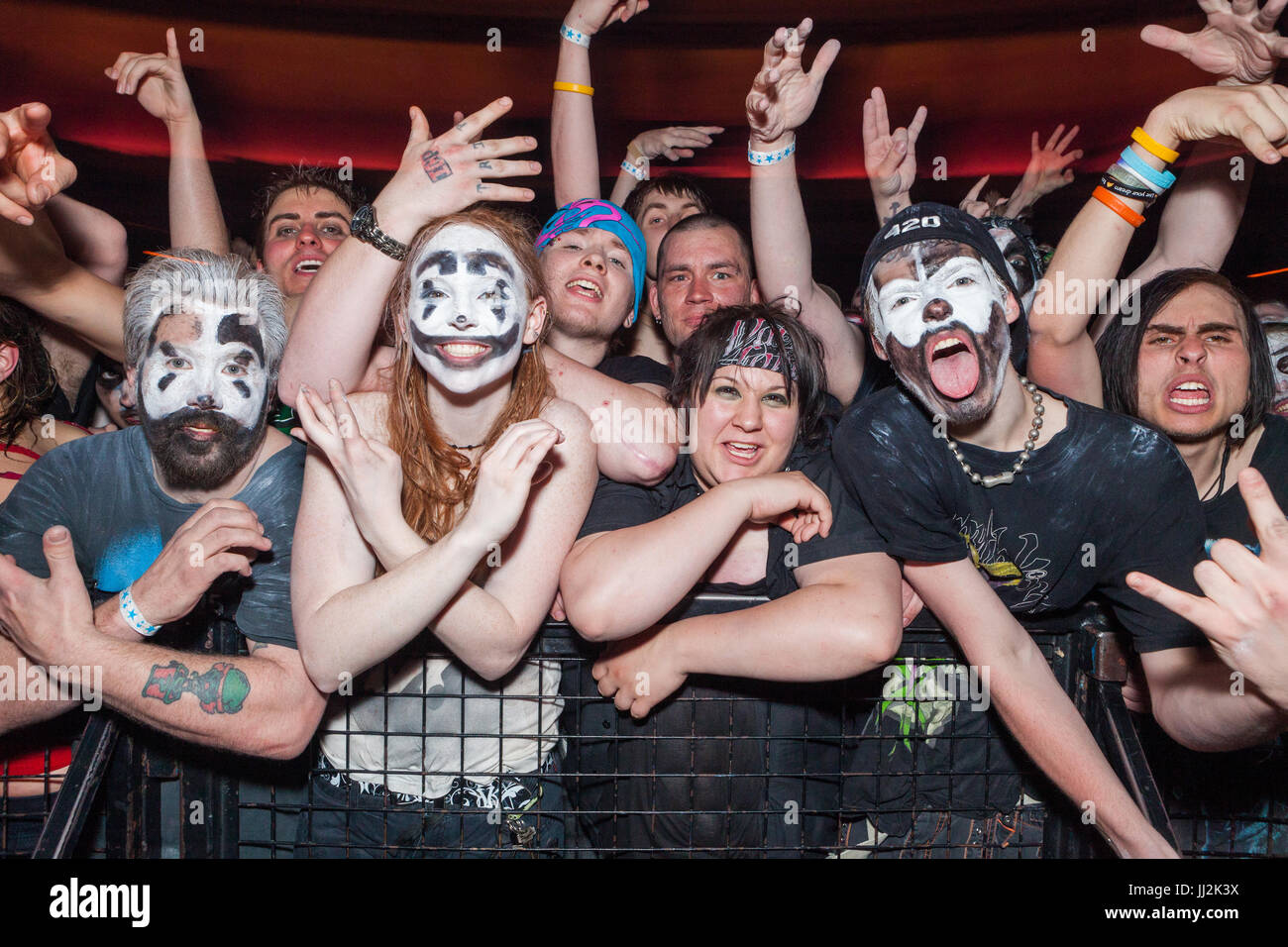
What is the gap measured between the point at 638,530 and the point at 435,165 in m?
0.84

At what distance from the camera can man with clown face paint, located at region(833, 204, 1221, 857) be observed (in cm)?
170

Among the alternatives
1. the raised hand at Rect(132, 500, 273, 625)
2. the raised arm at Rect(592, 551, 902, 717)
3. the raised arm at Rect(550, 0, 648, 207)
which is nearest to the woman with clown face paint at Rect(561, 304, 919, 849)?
the raised arm at Rect(592, 551, 902, 717)

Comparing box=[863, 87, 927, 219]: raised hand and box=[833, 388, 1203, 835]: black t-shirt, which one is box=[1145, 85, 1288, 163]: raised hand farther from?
box=[863, 87, 927, 219]: raised hand

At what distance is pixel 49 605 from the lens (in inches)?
66.8

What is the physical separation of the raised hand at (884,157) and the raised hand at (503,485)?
1489 millimetres

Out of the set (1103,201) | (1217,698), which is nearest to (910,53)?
(1103,201)

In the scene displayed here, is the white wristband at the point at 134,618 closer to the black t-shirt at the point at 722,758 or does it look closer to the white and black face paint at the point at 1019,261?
the black t-shirt at the point at 722,758

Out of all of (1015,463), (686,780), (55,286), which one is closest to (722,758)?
(686,780)

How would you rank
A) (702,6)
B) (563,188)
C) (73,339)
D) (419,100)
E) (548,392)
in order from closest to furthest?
(548,392)
(73,339)
(563,188)
(702,6)
(419,100)

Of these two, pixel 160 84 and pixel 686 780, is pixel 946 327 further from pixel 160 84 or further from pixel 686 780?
pixel 160 84
